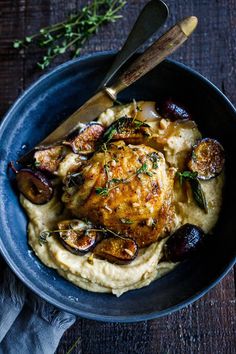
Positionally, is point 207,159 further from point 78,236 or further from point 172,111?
point 78,236

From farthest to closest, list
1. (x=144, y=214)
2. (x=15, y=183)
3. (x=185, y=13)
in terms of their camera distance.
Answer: (x=185, y=13)
(x=15, y=183)
(x=144, y=214)

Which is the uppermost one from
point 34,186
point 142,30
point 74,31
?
point 142,30

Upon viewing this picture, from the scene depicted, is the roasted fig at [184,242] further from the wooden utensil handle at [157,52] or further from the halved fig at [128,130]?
the wooden utensil handle at [157,52]

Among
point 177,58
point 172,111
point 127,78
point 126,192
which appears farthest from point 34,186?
point 177,58

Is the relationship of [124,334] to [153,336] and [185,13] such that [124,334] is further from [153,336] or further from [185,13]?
[185,13]

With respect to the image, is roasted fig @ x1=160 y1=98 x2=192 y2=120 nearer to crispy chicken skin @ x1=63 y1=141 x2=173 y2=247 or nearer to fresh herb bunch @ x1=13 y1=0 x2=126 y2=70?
crispy chicken skin @ x1=63 y1=141 x2=173 y2=247

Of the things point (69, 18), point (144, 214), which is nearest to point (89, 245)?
point (144, 214)

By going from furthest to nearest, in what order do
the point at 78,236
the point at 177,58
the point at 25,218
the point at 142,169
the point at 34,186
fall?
1. the point at 177,58
2. the point at 25,218
3. the point at 34,186
4. the point at 78,236
5. the point at 142,169
